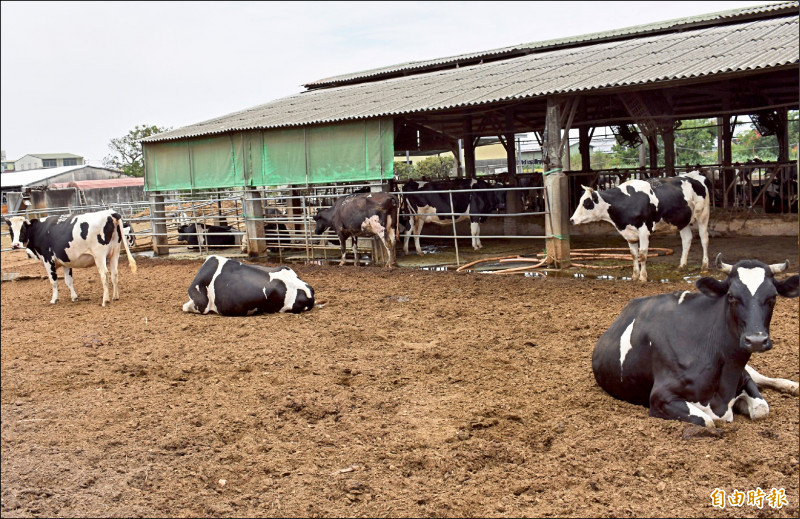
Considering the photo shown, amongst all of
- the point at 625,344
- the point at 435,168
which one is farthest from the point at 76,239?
the point at 435,168

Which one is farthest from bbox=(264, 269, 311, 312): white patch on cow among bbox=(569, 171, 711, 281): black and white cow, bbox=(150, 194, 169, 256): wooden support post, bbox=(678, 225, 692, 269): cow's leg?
bbox=(150, 194, 169, 256): wooden support post

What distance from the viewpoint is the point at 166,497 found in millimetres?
3873

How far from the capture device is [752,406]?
4465mm

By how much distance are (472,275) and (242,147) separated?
795 cm

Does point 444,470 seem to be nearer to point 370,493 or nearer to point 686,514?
point 370,493

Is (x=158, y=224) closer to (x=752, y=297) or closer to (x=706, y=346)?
(x=706, y=346)

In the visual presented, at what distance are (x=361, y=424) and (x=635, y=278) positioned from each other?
261 inches

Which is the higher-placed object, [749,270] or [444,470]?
[749,270]

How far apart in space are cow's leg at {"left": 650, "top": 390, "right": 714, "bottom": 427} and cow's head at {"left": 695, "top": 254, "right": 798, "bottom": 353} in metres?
0.50

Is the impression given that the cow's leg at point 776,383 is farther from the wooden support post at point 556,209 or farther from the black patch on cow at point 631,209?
the wooden support post at point 556,209

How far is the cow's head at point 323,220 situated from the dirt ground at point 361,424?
5.97 metres

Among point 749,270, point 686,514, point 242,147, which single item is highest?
point 242,147

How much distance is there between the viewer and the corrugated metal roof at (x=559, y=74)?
10938 millimetres

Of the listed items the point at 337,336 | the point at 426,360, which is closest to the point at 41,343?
the point at 337,336
